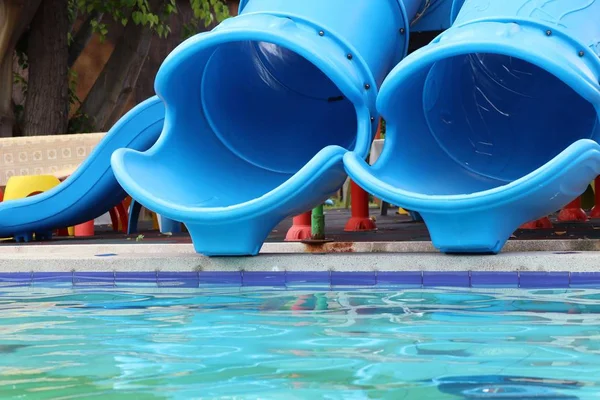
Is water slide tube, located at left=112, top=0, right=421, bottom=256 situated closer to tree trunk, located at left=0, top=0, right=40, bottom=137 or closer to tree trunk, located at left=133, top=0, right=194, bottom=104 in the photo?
tree trunk, located at left=0, top=0, right=40, bottom=137

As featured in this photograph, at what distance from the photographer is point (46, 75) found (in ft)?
43.1

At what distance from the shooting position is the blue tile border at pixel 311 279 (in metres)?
5.85

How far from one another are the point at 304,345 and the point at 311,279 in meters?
2.17

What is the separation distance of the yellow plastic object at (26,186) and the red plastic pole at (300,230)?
Answer: 2.62m

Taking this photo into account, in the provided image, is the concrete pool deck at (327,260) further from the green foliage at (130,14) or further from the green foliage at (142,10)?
the green foliage at (130,14)

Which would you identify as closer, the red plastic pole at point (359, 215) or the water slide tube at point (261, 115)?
the water slide tube at point (261, 115)

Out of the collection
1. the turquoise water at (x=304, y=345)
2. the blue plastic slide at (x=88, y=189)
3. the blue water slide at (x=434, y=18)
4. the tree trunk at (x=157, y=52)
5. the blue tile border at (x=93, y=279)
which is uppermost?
the tree trunk at (x=157, y=52)

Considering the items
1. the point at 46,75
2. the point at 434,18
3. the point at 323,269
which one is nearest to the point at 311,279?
the point at 323,269

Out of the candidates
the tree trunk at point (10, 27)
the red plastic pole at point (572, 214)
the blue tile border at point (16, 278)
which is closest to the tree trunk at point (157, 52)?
the tree trunk at point (10, 27)

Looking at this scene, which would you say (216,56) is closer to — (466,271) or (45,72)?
(466,271)

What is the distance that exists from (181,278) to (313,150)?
6.34 ft

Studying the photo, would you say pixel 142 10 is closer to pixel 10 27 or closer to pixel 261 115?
pixel 10 27

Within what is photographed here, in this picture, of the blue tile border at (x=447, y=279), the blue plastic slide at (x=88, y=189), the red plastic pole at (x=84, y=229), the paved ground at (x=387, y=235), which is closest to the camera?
the blue tile border at (x=447, y=279)

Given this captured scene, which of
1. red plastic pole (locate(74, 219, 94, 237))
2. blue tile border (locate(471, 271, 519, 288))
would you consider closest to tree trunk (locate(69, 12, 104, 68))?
red plastic pole (locate(74, 219, 94, 237))
